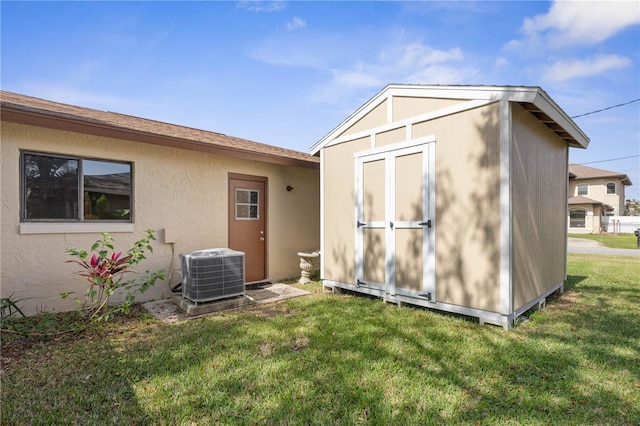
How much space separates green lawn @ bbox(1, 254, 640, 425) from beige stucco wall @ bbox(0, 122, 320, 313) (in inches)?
40.8

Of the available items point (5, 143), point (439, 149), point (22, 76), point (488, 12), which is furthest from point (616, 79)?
point (22, 76)

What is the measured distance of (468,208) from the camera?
387cm

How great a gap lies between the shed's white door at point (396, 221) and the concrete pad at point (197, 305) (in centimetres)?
165

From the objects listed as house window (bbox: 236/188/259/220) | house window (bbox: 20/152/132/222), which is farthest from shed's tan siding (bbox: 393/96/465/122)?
house window (bbox: 20/152/132/222)

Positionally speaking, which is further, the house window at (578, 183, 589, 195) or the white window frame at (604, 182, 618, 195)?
the house window at (578, 183, 589, 195)

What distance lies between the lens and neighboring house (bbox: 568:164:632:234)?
2372cm

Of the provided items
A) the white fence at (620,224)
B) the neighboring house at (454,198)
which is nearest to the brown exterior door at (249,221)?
the neighboring house at (454,198)

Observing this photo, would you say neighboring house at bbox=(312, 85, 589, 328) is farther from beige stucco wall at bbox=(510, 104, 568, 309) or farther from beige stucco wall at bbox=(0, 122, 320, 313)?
beige stucco wall at bbox=(0, 122, 320, 313)

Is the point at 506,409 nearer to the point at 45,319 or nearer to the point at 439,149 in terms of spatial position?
the point at 439,149

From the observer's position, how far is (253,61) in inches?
291

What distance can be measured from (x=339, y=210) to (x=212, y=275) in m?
2.47

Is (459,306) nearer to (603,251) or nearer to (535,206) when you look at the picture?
(535,206)

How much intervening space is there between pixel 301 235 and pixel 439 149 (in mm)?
4147

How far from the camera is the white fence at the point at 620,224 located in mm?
24422
